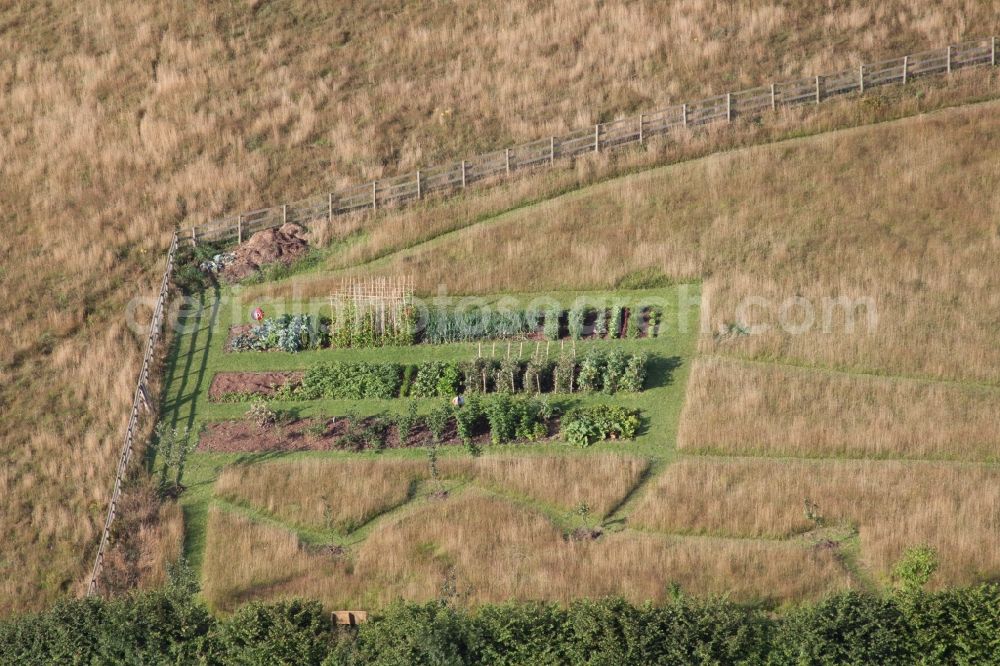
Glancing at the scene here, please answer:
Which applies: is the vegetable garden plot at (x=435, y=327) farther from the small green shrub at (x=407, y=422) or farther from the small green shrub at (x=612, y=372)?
the small green shrub at (x=407, y=422)

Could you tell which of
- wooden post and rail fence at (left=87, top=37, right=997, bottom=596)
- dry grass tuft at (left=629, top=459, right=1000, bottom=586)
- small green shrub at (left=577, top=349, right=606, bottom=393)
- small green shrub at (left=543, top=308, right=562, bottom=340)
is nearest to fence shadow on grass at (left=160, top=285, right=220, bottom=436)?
wooden post and rail fence at (left=87, top=37, right=997, bottom=596)

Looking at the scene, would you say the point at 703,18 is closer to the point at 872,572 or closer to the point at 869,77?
the point at 869,77

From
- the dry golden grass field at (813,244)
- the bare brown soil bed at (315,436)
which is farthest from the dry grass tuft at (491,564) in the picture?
the dry golden grass field at (813,244)

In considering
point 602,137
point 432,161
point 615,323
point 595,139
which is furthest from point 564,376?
point 432,161

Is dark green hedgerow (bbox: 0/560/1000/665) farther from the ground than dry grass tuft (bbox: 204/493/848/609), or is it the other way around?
dry grass tuft (bbox: 204/493/848/609)

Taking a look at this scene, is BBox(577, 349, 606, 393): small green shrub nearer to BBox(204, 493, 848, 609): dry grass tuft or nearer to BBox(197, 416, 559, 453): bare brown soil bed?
BBox(197, 416, 559, 453): bare brown soil bed
